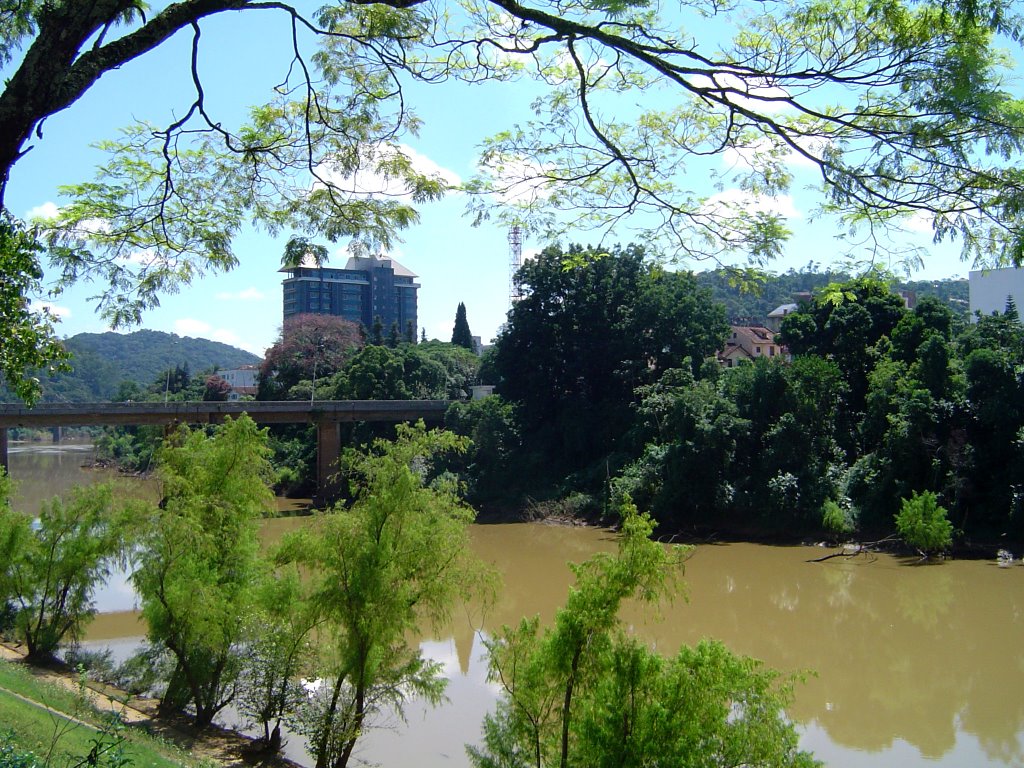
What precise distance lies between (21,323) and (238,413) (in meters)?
32.7

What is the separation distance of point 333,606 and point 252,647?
6.84ft

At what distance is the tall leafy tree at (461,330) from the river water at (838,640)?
128 feet

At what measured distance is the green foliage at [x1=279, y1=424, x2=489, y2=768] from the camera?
8.80 metres

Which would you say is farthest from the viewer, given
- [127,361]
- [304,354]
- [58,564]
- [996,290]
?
[127,361]

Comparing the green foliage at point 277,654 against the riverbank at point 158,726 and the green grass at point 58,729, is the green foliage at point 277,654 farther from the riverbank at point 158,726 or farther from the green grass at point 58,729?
the green grass at point 58,729

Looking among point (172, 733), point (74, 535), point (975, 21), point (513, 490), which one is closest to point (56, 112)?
point (975, 21)

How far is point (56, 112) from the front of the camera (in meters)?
3.82

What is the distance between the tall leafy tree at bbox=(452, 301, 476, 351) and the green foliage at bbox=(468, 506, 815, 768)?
185 feet

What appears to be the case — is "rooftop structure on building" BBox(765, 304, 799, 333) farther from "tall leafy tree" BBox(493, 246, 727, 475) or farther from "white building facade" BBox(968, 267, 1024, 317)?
"white building facade" BBox(968, 267, 1024, 317)

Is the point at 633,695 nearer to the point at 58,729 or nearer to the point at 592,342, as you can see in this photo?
the point at 58,729

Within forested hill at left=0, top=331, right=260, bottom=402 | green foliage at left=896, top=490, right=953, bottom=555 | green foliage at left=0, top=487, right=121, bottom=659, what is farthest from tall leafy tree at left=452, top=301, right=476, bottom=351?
green foliage at left=0, top=487, right=121, bottom=659

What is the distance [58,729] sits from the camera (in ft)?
25.4

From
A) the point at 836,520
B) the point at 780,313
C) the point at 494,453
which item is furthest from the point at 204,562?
the point at 780,313

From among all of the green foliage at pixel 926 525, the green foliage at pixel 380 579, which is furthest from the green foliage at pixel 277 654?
the green foliage at pixel 926 525
